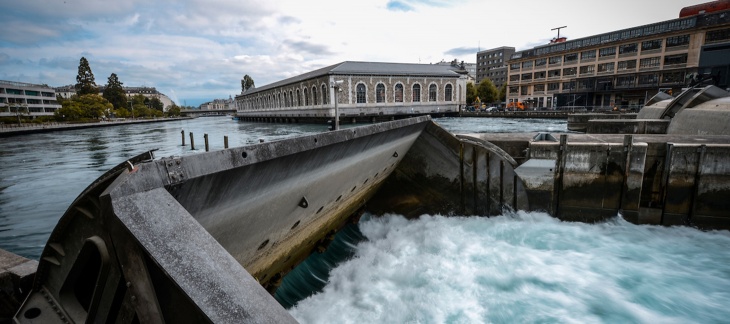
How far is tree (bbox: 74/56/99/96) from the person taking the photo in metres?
84.0

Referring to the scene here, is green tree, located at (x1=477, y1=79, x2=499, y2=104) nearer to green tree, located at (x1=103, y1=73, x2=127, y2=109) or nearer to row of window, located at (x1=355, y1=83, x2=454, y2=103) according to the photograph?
row of window, located at (x1=355, y1=83, x2=454, y2=103)

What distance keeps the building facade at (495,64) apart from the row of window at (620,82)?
38495 millimetres

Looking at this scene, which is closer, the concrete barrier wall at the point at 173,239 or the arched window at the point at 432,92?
the concrete barrier wall at the point at 173,239

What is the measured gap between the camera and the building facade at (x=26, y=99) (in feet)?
242

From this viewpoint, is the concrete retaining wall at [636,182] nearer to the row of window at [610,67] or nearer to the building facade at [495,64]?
the row of window at [610,67]

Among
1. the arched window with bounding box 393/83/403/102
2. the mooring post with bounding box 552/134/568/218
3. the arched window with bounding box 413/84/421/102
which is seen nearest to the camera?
Result: the mooring post with bounding box 552/134/568/218

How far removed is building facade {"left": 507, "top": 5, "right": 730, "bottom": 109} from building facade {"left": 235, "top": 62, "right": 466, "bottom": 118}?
16.7 meters

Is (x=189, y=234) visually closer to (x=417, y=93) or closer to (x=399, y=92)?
(x=399, y=92)

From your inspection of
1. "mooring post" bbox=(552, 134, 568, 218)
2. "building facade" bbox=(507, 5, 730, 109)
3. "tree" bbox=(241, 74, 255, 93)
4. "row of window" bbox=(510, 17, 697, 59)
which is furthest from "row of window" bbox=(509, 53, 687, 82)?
"tree" bbox=(241, 74, 255, 93)

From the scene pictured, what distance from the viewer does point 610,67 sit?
5472 centimetres

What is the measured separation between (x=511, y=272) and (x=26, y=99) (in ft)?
383

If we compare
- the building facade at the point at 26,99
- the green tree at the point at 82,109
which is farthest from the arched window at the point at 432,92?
the building facade at the point at 26,99

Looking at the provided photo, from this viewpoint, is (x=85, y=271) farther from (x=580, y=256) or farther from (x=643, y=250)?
(x=643, y=250)

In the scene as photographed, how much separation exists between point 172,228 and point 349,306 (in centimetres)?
341
